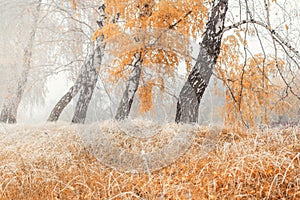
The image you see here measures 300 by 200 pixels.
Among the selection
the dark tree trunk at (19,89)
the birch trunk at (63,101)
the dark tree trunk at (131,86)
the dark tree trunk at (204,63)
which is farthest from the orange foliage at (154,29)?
the dark tree trunk at (19,89)

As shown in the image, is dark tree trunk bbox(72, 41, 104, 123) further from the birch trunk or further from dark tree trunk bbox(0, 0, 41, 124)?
dark tree trunk bbox(0, 0, 41, 124)

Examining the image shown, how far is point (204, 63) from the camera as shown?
4551 millimetres

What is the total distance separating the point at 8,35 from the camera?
8.45m

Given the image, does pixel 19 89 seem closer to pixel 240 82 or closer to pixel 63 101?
pixel 63 101

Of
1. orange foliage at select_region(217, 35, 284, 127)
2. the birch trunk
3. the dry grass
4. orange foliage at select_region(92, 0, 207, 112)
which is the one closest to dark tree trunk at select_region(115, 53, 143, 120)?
orange foliage at select_region(92, 0, 207, 112)

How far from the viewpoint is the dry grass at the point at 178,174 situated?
Result: 7.95 feet

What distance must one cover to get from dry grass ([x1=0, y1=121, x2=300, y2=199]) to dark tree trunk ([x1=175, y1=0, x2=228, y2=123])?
34.1 inches

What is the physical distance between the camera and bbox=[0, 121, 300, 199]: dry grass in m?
2.42

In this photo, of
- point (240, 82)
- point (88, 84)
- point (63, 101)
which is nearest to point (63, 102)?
point (63, 101)

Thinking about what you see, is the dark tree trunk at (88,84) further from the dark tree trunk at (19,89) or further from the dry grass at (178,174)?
the dry grass at (178,174)

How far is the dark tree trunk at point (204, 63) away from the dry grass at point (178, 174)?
0.87 meters

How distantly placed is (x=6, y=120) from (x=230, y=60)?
18.2 ft

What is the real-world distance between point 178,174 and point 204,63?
204 centimetres

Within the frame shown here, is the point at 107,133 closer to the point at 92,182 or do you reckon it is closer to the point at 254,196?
the point at 92,182
